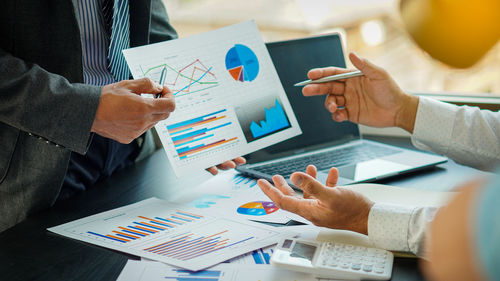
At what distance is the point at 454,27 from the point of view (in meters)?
0.36

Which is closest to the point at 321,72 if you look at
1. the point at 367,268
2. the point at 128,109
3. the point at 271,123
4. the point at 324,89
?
the point at 324,89

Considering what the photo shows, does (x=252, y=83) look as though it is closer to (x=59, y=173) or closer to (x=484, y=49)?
(x=59, y=173)

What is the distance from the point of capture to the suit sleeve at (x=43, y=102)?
931mm

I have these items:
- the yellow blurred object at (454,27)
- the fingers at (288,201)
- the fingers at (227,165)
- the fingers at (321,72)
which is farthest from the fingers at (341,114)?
the yellow blurred object at (454,27)

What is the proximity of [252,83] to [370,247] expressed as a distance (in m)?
0.60

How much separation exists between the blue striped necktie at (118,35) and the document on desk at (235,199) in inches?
14.5

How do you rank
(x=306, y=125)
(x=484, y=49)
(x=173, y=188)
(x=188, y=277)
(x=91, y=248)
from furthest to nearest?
(x=306, y=125) → (x=173, y=188) → (x=91, y=248) → (x=188, y=277) → (x=484, y=49)

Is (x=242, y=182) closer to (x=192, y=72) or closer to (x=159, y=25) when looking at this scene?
(x=192, y=72)

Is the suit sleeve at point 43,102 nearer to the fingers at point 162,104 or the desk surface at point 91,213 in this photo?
the fingers at point 162,104

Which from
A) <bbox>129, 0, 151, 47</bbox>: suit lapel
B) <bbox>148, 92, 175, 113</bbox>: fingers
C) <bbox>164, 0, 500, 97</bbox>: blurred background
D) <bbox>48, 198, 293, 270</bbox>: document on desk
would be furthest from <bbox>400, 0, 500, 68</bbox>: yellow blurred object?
<bbox>164, 0, 500, 97</bbox>: blurred background

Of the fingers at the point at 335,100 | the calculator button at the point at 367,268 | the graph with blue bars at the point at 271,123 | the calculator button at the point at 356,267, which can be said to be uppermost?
the fingers at the point at 335,100

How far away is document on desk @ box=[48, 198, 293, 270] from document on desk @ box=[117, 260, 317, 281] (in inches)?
0.6

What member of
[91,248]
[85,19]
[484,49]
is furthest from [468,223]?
[85,19]

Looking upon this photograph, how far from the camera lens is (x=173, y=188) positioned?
1.21 meters
